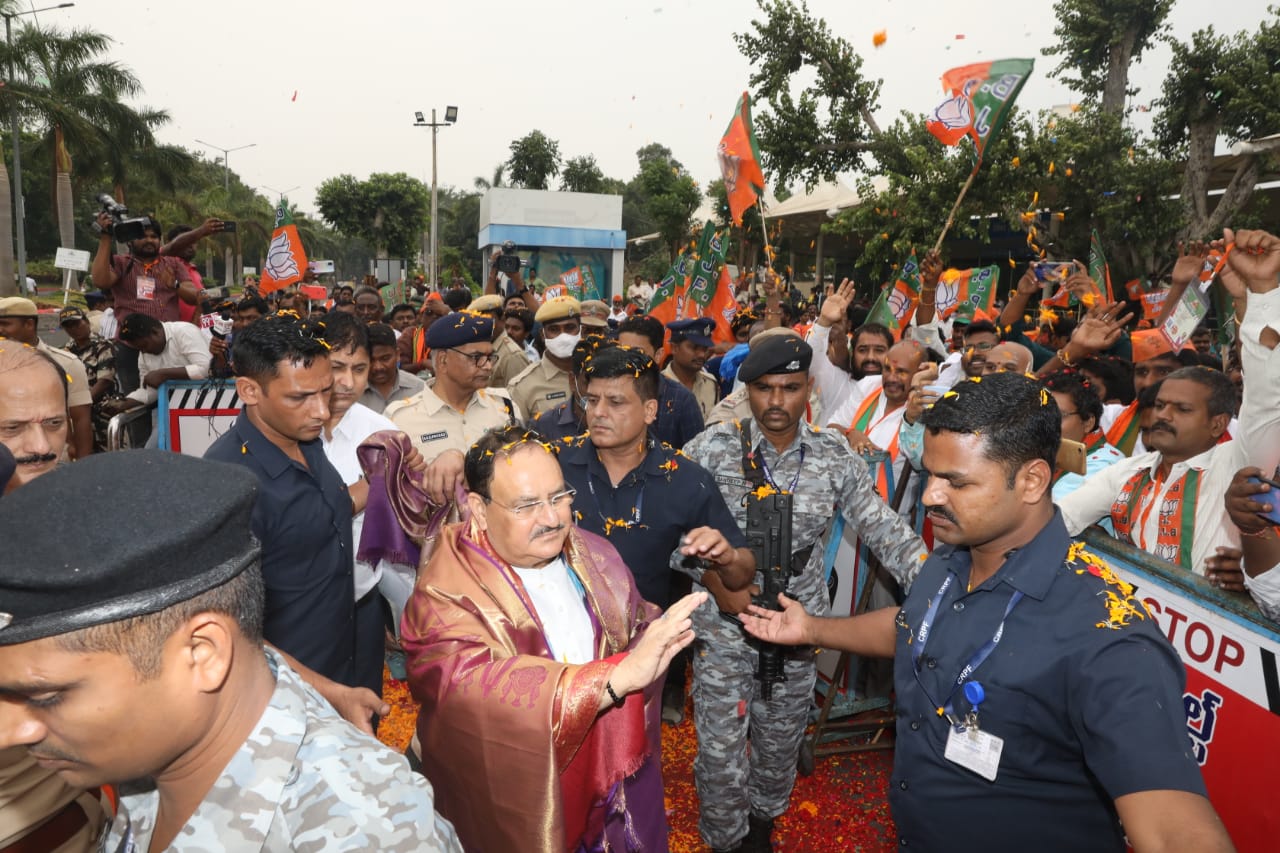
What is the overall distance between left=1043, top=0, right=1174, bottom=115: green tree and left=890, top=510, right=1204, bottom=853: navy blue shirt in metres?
14.6

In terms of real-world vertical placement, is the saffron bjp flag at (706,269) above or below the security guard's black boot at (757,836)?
above

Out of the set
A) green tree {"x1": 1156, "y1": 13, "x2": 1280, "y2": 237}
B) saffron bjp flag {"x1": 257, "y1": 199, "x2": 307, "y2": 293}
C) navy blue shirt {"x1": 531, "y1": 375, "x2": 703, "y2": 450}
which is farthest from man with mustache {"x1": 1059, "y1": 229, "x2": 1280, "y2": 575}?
green tree {"x1": 1156, "y1": 13, "x2": 1280, "y2": 237}

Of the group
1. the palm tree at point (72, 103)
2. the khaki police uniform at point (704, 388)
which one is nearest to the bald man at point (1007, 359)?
the khaki police uniform at point (704, 388)

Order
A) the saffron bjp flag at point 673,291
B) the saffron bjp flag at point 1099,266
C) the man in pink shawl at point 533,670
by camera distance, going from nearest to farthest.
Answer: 1. the man in pink shawl at point 533,670
2. the saffron bjp flag at point 1099,266
3. the saffron bjp flag at point 673,291

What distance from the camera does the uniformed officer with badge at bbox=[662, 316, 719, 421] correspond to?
21.4ft

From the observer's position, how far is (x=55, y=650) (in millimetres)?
1096

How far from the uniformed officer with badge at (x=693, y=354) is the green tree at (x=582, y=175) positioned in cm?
4542

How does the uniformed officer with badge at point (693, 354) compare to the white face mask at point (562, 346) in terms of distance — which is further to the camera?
the uniformed officer with badge at point (693, 354)

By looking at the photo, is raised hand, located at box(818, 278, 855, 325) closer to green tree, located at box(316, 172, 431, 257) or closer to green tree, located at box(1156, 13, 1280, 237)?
green tree, located at box(1156, 13, 1280, 237)

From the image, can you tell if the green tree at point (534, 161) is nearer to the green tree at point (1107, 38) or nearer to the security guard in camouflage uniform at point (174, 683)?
the green tree at point (1107, 38)

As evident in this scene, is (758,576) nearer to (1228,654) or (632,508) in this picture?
(632,508)

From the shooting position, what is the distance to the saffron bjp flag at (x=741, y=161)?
28.5ft

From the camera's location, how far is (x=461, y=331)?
4.55 m

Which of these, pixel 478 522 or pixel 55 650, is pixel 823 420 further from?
pixel 55 650
